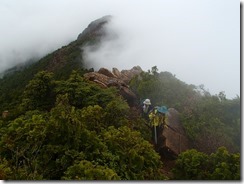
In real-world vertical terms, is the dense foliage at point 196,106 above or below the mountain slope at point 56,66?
below

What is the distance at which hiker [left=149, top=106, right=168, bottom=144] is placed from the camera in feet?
24.6

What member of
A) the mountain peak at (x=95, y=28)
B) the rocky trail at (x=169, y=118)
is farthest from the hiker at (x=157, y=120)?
the mountain peak at (x=95, y=28)

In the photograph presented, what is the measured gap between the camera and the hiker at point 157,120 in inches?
295

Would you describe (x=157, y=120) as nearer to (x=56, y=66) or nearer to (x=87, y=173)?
(x=56, y=66)

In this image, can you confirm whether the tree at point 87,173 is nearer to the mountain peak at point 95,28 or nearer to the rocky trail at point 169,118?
the rocky trail at point 169,118

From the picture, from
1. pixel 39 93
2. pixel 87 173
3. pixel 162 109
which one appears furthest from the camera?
pixel 39 93

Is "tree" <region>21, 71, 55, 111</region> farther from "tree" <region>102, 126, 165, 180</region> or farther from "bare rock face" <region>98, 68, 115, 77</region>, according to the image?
"tree" <region>102, 126, 165, 180</region>

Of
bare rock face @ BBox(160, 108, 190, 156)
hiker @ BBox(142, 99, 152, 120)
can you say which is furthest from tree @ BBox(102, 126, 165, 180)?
hiker @ BBox(142, 99, 152, 120)

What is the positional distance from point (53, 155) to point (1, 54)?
2.32m

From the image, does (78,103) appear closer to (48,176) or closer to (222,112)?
(222,112)

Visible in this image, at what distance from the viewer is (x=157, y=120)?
766 cm

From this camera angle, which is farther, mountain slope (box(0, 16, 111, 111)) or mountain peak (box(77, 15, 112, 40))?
mountain slope (box(0, 16, 111, 111))

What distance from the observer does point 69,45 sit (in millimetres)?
7707

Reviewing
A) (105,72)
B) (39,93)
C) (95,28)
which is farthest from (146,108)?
(39,93)
